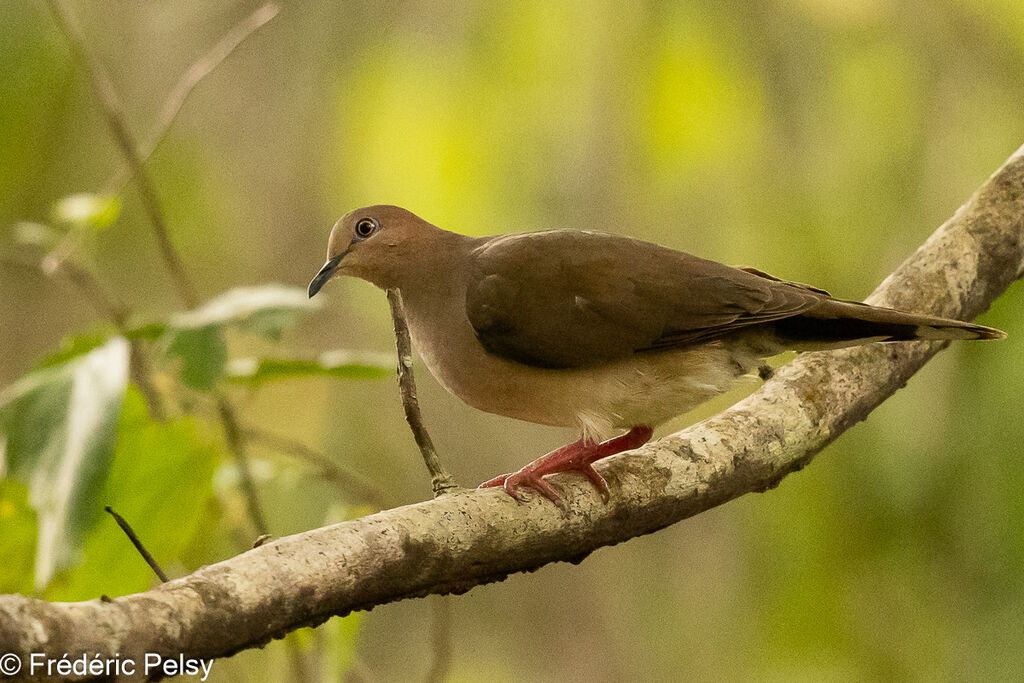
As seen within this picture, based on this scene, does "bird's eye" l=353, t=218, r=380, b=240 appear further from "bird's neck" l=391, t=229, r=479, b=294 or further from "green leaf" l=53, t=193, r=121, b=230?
"green leaf" l=53, t=193, r=121, b=230

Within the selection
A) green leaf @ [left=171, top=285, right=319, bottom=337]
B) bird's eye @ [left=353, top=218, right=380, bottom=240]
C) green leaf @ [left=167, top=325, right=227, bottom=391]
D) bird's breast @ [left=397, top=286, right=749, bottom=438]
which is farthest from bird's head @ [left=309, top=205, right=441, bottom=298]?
green leaf @ [left=167, top=325, right=227, bottom=391]

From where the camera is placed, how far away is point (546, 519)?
2.40m

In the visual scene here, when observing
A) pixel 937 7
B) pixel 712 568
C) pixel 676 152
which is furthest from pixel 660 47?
pixel 712 568

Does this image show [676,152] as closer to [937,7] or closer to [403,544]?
[937,7]

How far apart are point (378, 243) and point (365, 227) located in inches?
2.6

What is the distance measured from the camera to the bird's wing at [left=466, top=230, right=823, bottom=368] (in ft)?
9.46

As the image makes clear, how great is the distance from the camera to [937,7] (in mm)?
4824

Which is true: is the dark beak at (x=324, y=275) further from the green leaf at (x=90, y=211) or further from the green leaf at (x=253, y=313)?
the green leaf at (x=90, y=211)

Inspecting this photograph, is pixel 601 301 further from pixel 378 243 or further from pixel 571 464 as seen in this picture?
pixel 378 243

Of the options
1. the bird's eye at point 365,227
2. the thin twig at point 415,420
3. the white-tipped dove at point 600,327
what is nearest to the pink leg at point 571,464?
the white-tipped dove at point 600,327

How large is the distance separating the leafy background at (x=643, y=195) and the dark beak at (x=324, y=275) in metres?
0.75

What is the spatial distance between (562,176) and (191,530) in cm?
317

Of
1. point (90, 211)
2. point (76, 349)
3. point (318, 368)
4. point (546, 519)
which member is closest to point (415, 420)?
point (318, 368)

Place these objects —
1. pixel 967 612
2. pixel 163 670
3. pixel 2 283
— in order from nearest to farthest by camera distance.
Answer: pixel 163 670, pixel 967 612, pixel 2 283
